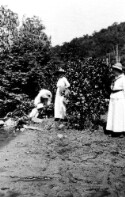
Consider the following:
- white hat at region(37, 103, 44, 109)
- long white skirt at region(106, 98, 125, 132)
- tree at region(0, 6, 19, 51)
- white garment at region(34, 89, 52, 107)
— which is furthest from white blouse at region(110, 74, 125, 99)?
tree at region(0, 6, 19, 51)

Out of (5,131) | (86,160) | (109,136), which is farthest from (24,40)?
(86,160)

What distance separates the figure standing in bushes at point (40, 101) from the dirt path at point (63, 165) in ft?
7.44

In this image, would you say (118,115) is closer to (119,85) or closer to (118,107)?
(118,107)

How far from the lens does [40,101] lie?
10.7 metres

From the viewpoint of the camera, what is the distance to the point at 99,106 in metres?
8.85

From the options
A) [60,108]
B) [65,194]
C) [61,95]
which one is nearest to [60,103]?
[60,108]

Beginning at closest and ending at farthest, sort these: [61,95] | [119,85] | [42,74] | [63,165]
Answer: [63,165] → [119,85] → [61,95] → [42,74]

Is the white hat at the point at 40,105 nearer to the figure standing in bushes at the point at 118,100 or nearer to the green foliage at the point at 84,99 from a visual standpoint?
the green foliage at the point at 84,99

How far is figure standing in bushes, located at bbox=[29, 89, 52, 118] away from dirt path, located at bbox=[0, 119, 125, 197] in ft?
7.44

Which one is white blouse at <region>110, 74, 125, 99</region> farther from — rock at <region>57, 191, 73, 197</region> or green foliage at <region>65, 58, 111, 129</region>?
rock at <region>57, 191, 73, 197</region>

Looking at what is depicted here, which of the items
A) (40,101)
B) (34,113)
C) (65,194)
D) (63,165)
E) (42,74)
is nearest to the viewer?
(65,194)

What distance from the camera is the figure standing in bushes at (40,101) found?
10492 millimetres

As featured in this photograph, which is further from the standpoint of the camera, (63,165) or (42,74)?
(42,74)

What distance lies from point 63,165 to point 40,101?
534cm
